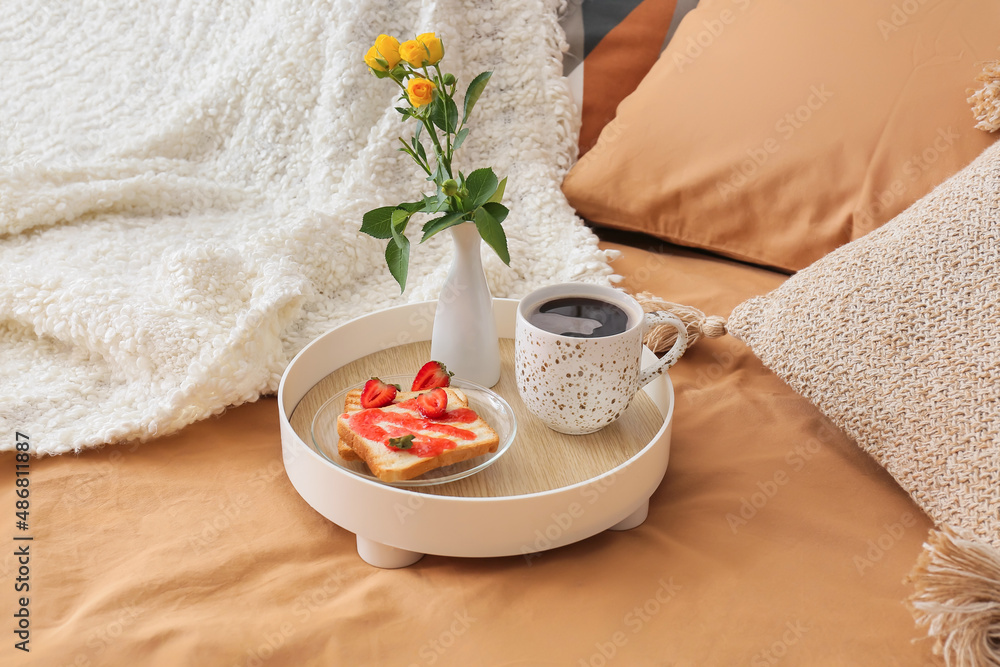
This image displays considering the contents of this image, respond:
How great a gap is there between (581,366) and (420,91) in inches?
10.7

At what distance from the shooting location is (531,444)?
2.35 ft

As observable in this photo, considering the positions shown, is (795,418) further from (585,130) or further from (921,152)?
(585,130)

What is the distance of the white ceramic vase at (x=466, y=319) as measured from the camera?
2.43 feet

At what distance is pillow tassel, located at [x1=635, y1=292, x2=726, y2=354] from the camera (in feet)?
2.90

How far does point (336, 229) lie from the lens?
106 cm

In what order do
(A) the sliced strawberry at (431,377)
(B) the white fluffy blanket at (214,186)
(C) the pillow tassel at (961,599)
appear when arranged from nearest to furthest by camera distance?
1. (C) the pillow tassel at (961,599)
2. (A) the sliced strawberry at (431,377)
3. (B) the white fluffy blanket at (214,186)

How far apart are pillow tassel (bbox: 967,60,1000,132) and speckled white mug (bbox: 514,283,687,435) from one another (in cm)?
51

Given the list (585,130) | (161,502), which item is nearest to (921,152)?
(585,130)

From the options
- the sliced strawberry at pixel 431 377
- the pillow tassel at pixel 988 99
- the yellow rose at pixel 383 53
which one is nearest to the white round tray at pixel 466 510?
the sliced strawberry at pixel 431 377

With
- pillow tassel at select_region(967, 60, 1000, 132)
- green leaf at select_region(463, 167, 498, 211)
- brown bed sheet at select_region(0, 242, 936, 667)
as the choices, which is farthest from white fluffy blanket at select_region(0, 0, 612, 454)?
pillow tassel at select_region(967, 60, 1000, 132)

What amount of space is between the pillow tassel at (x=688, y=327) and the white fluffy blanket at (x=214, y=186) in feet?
0.44

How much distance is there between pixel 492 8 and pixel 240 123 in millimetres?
465

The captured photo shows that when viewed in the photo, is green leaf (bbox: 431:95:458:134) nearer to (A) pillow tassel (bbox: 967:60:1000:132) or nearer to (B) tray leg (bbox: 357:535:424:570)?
(B) tray leg (bbox: 357:535:424:570)

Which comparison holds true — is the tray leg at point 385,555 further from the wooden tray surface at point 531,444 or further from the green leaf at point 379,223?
the green leaf at point 379,223
